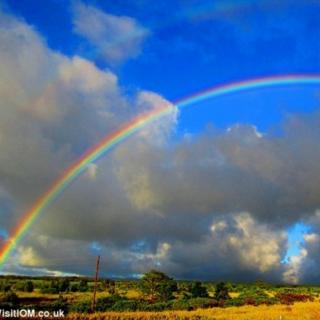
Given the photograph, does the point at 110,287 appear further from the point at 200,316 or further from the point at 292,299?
the point at 200,316

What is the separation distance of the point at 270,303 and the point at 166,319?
1219 inches

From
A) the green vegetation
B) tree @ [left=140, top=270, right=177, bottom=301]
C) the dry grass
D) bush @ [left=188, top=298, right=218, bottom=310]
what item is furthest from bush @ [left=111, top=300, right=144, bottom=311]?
tree @ [left=140, top=270, right=177, bottom=301]

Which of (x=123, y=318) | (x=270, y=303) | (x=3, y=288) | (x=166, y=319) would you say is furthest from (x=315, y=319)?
(x=3, y=288)

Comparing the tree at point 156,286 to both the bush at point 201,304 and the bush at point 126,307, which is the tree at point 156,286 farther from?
the bush at point 126,307

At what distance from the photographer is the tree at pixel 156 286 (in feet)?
221

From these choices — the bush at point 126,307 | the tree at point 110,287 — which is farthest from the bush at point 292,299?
the tree at point 110,287

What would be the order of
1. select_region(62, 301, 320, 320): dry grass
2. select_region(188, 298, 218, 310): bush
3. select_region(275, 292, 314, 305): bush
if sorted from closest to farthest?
select_region(62, 301, 320, 320): dry grass < select_region(188, 298, 218, 310): bush < select_region(275, 292, 314, 305): bush

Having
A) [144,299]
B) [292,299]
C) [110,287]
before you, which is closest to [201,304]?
[144,299]

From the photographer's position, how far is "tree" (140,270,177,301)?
6730cm

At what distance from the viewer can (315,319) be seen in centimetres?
3734

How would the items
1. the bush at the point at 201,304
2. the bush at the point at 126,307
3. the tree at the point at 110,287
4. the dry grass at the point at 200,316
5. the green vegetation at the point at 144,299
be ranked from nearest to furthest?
1. the dry grass at the point at 200,316
2. the bush at the point at 126,307
3. the green vegetation at the point at 144,299
4. the bush at the point at 201,304
5. the tree at the point at 110,287

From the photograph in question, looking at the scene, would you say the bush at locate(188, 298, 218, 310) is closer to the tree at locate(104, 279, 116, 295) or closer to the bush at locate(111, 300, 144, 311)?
the bush at locate(111, 300, 144, 311)

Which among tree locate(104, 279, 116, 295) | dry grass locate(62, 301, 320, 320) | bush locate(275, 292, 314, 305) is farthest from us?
tree locate(104, 279, 116, 295)

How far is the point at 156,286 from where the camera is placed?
69.1 m
